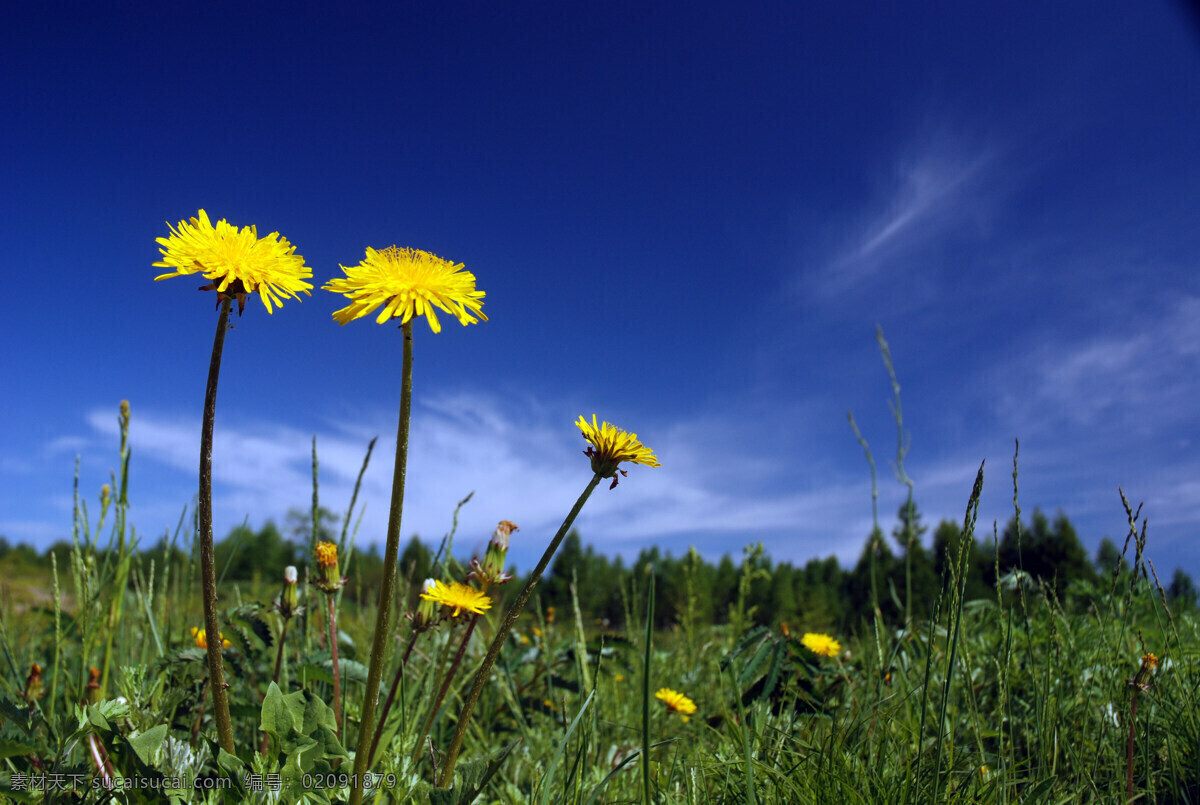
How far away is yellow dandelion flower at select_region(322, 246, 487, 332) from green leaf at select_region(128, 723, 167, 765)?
94 centimetres

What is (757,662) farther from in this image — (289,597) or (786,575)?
(786,575)

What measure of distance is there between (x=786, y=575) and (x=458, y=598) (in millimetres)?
25087

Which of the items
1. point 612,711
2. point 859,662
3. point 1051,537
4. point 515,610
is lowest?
point 612,711

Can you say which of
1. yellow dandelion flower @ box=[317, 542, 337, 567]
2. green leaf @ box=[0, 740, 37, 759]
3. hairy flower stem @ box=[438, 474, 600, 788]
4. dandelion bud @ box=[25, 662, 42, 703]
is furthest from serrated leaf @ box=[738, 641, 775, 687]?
dandelion bud @ box=[25, 662, 42, 703]

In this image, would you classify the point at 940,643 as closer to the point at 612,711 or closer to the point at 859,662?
the point at 859,662

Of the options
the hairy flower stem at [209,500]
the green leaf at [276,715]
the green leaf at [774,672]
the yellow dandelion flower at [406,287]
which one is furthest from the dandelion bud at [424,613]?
the green leaf at [774,672]

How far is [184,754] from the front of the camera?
1365 mm

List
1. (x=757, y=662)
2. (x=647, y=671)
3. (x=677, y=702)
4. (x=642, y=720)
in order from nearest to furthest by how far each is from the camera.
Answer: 1. (x=647, y=671)
2. (x=642, y=720)
3. (x=757, y=662)
4. (x=677, y=702)

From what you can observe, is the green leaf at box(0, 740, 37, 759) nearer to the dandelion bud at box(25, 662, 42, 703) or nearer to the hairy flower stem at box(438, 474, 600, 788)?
the hairy flower stem at box(438, 474, 600, 788)

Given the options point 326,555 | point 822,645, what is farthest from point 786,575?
point 326,555

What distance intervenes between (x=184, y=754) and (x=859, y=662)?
251cm

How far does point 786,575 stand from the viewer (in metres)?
24.8

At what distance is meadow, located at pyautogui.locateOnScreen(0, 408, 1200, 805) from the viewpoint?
1282 millimetres

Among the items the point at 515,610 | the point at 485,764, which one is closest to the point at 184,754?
the point at 485,764
